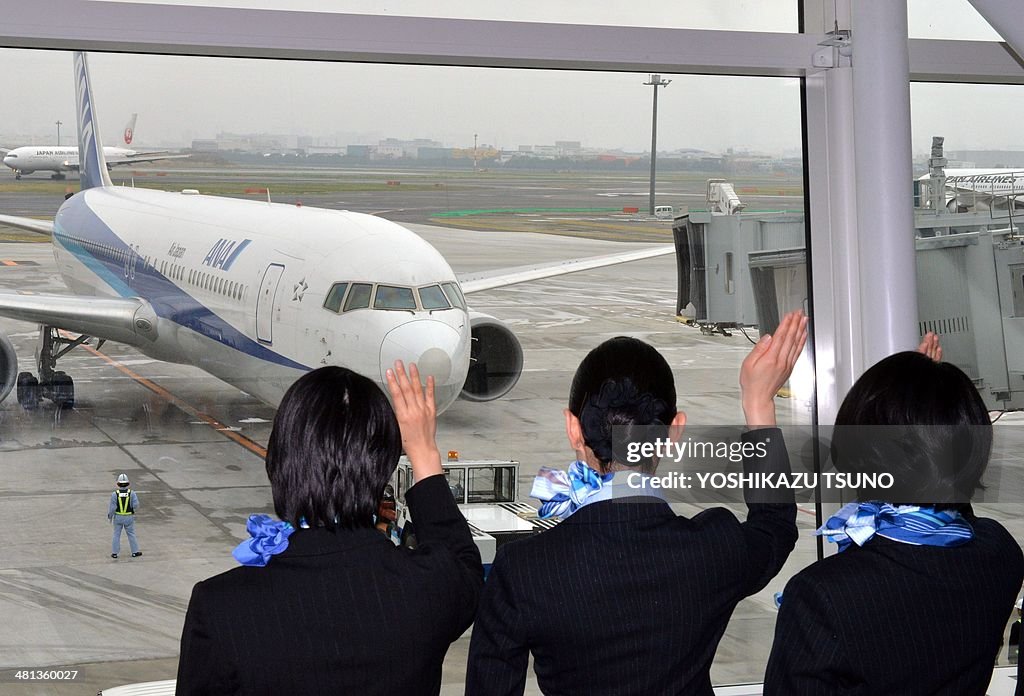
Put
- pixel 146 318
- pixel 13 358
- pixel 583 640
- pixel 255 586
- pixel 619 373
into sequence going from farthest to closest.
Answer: pixel 146 318 → pixel 13 358 → pixel 619 373 → pixel 583 640 → pixel 255 586

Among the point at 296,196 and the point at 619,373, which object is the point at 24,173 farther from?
the point at 619,373

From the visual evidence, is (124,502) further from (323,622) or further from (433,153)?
(323,622)

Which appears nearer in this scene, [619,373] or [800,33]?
[619,373]

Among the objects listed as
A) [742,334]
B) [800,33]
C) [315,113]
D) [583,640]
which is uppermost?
[800,33]

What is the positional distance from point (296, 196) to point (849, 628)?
104 inches

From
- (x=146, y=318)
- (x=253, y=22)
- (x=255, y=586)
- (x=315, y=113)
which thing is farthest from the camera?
(x=146, y=318)

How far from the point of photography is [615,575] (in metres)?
2.05

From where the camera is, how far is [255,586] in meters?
1.91

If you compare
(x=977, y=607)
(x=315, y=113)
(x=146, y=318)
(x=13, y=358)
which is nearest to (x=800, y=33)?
(x=315, y=113)

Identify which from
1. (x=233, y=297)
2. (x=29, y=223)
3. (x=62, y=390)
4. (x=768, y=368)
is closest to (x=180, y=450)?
(x=62, y=390)

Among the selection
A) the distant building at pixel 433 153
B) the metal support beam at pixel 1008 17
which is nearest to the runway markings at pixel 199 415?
the distant building at pixel 433 153

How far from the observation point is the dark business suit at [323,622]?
1.88 meters

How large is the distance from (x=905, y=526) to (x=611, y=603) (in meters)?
0.59

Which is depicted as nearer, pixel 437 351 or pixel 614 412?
pixel 614 412
